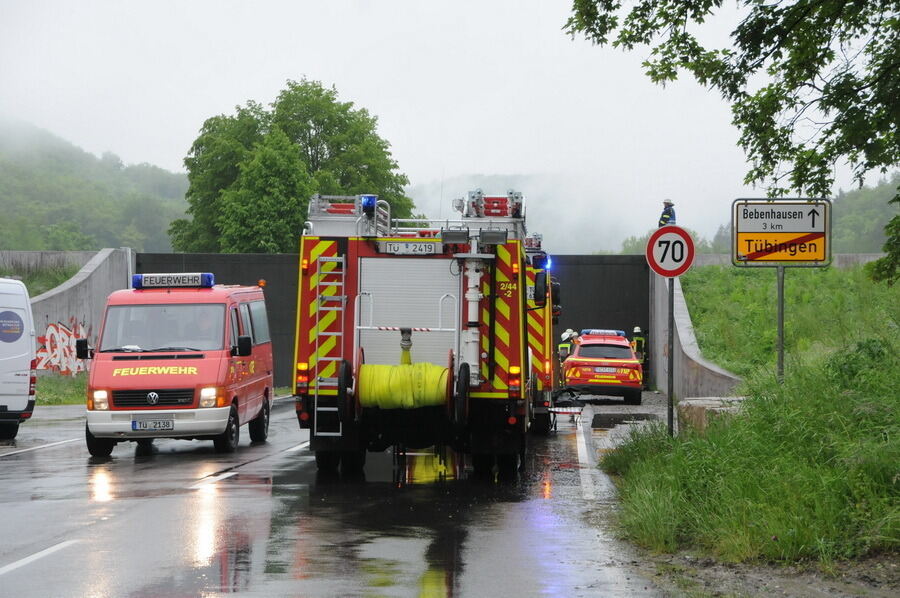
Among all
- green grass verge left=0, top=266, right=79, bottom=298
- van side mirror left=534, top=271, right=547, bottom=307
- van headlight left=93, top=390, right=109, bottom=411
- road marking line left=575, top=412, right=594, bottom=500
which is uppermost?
green grass verge left=0, top=266, right=79, bottom=298

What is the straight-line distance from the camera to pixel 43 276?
43.4m

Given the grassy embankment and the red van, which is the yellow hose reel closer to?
the grassy embankment

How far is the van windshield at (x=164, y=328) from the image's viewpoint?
18.7 meters

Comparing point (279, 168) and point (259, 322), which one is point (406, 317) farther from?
point (279, 168)

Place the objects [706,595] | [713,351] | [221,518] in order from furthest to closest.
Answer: [713,351] → [221,518] → [706,595]

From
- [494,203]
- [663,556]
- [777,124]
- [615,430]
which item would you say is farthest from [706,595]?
[615,430]

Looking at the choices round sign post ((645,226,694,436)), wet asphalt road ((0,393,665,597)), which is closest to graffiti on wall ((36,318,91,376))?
wet asphalt road ((0,393,665,597))

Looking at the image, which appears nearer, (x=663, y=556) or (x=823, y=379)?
(x=663, y=556)

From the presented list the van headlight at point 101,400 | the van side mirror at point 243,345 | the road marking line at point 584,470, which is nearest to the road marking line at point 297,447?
the van side mirror at point 243,345

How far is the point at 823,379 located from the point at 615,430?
10.9m

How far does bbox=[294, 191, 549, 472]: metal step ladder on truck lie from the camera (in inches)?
574

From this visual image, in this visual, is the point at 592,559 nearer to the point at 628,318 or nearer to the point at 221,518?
the point at 221,518

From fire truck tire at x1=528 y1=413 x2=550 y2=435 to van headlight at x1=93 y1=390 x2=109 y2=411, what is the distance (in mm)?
7532

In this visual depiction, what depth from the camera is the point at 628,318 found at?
143 ft
